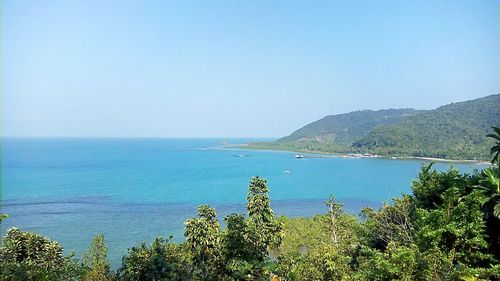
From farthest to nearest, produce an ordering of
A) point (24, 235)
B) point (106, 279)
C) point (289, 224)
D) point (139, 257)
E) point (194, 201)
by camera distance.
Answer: point (194, 201), point (289, 224), point (24, 235), point (139, 257), point (106, 279)

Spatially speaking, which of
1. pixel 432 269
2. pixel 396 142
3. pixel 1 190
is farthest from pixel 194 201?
pixel 396 142

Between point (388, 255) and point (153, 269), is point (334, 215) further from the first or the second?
point (153, 269)

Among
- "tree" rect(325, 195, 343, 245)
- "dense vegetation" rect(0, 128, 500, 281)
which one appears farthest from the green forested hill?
"dense vegetation" rect(0, 128, 500, 281)

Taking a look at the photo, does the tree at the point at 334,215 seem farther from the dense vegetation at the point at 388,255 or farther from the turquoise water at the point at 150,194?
the turquoise water at the point at 150,194

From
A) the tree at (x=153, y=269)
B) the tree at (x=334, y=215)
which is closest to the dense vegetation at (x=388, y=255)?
the tree at (x=153, y=269)

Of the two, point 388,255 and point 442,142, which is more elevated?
point 442,142

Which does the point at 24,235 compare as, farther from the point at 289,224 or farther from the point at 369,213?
the point at 289,224

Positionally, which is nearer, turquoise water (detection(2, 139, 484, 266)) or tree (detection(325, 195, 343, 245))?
tree (detection(325, 195, 343, 245))

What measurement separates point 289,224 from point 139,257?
3989 centimetres

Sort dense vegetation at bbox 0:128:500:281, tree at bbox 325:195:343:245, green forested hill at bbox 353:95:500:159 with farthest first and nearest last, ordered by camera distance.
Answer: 1. green forested hill at bbox 353:95:500:159
2. tree at bbox 325:195:343:245
3. dense vegetation at bbox 0:128:500:281

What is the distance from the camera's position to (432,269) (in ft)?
34.8

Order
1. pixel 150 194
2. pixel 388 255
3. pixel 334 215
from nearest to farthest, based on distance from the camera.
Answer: pixel 388 255 < pixel 334 215 < pixel 150 194

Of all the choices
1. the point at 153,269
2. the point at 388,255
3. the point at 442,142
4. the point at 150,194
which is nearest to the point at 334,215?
the point at 388,255

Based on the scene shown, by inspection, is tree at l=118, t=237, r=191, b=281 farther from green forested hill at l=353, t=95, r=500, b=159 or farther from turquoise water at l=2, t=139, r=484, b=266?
green forested hill at l=353, t=95, r=500, b=159
